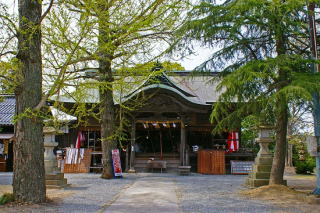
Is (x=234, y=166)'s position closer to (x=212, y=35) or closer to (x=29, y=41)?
(x=212, y=35)

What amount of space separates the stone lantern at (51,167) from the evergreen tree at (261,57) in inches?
211

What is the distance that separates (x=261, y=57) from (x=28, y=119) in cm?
666

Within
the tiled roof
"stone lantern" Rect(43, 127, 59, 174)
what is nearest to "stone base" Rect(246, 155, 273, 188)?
"stone lantern" Rect(43, 127, 59, 174)

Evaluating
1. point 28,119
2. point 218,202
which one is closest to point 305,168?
point 218,202

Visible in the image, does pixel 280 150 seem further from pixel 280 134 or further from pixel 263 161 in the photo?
pixel 263 161

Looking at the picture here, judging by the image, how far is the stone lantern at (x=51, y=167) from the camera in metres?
10.7

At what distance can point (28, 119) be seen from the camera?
7484 mm

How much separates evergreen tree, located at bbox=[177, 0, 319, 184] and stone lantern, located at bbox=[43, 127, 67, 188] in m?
5.37

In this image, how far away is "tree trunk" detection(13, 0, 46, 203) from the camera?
734cm

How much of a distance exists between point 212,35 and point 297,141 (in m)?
16.4

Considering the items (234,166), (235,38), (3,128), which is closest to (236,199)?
(235,38)

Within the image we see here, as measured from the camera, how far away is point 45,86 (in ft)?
32.1

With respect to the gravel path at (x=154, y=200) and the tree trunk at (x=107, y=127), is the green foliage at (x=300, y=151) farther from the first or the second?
the gravel path at (x=154, y=200)

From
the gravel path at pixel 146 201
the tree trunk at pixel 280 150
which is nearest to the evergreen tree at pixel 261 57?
the tree trunk at pixel 280 150
